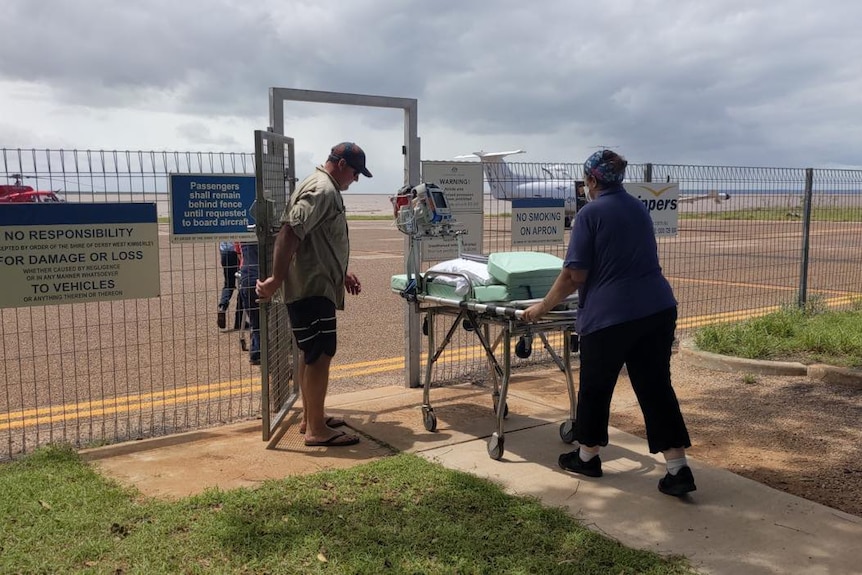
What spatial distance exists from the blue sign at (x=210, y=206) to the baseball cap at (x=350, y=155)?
2.89 feet

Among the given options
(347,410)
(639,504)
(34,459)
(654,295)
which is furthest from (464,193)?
(34,459)

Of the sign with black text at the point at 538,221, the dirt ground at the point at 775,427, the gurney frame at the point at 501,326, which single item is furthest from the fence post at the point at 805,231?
the gurney frame at the point at 501,326

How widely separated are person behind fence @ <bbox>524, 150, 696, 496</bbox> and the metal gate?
1.75 m

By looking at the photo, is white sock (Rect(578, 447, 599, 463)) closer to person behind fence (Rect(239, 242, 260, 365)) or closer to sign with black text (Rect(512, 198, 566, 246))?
person behind fence (Rect(239, 242, 260, 365))

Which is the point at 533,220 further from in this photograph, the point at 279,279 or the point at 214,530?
the point at 214,530

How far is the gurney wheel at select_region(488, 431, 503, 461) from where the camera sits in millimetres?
4805

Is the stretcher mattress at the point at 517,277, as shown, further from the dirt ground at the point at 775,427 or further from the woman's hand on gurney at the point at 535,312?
the dirt ground at the point at 775,427

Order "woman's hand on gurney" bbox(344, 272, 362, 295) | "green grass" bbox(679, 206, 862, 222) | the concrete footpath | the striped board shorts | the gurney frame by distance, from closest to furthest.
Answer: the concrete footpath < the gurney frame < the striped board shorts < "woman's hand on gurney" bbox(344, 272, 362, 295) < "green grass" bbox(679, 206, 862, 222)

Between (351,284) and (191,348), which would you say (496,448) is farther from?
(191,348)

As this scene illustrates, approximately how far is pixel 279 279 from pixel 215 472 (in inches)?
46.4

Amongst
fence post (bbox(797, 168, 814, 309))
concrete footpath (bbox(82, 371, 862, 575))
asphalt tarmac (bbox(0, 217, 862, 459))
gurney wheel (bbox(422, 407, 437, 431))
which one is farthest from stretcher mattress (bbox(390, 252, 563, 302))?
fence post (bbox(797, 168, 814, 309))

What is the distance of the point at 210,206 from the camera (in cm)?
546

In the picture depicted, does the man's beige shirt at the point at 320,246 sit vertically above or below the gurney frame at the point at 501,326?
above

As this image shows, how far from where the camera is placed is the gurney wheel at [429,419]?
17.7ft
